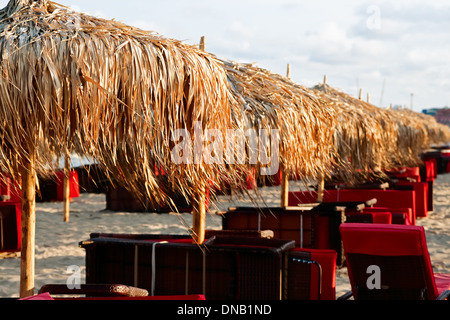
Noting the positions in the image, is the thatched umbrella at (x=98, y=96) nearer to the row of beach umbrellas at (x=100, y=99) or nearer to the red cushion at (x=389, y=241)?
the row of beach umbrellas at (x=100, y=99)

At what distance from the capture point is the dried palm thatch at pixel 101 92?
3002mm

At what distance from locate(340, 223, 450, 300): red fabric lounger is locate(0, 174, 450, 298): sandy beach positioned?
3.24 feet

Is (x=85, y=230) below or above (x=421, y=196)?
below

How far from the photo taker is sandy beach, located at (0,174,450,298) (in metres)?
6.45

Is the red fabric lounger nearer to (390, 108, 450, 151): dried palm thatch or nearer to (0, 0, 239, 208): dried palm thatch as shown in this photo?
(0, 0, 239, 208): dried palm thatch

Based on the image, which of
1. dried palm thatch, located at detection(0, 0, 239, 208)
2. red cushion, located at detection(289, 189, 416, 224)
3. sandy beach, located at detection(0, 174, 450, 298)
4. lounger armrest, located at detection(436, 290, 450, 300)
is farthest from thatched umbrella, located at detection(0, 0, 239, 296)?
red cushion, located at detection(289, 189, 416, 224)

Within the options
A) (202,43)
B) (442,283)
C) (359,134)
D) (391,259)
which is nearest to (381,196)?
(359,134)

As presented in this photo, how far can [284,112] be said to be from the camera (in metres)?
6.11

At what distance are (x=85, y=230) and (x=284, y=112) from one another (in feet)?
17.5

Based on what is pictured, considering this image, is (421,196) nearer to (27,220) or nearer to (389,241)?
(389,241)

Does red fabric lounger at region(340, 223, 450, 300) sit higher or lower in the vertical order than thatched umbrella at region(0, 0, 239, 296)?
lower

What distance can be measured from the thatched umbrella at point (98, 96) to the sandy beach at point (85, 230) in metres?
1.10

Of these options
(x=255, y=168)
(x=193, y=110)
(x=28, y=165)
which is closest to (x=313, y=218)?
(x=255, y=168)

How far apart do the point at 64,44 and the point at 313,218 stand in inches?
172
